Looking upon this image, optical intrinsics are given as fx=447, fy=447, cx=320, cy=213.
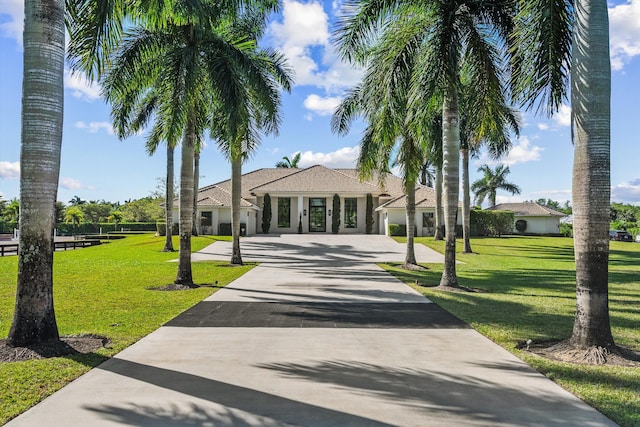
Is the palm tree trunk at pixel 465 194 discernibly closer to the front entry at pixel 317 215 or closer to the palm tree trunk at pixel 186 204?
the front entry at pixel 317 215

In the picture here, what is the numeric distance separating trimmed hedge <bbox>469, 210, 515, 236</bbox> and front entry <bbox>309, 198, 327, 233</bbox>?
12.2 metres

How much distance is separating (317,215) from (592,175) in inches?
1287

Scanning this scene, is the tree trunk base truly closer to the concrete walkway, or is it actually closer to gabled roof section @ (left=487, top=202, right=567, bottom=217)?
the concrete walkway

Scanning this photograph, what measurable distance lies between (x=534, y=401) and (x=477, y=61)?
9.67 m

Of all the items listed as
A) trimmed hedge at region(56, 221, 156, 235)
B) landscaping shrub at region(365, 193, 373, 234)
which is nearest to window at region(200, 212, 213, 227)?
landscaping shrub at region(365, 193, 373, 234)

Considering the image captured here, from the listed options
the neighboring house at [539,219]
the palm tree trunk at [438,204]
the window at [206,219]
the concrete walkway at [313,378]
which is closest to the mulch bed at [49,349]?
the concrete walkway at [313,378]

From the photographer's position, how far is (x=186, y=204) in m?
12.8

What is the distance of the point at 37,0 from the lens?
6121 mm

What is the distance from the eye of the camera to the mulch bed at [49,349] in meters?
5.72

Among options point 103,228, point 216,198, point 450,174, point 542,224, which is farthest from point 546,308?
point 103,228

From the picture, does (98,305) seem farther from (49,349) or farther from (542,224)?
(542,224)

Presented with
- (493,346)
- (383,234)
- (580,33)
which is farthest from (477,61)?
(383,234)

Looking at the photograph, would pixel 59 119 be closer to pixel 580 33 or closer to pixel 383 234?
pixel 580 33

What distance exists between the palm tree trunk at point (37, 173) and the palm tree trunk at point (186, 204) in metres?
6.37
